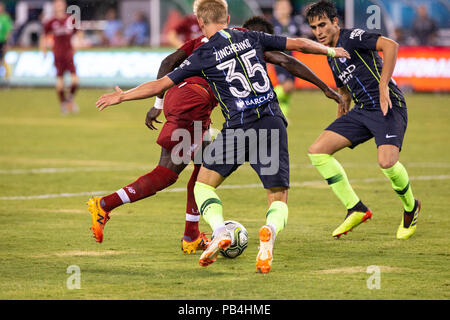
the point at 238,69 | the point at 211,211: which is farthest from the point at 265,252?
the point at 238,69

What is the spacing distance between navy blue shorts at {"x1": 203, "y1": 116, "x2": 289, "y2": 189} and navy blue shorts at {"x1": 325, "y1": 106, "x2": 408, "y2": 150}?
145 centimetres

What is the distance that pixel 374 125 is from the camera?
7.52 meters

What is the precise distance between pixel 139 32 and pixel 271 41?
23011 mm

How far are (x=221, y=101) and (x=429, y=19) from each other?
2032 cm

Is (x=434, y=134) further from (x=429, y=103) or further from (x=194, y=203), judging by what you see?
(x=194, y=203)

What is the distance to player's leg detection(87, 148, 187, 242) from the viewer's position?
6738 millimetres

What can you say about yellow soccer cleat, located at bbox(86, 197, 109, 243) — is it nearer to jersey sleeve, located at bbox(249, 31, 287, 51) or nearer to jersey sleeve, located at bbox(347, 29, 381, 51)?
jersey sleeve, located at bbox(249, 31, 287, 51)

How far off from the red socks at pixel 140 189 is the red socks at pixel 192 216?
0.20 meters

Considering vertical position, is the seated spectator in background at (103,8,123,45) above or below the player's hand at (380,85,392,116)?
above

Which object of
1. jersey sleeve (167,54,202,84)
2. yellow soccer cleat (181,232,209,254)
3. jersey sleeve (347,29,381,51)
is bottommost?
yellow soccer cleat (181,232,209,254)

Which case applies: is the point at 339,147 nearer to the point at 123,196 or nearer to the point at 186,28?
the point at 123,196

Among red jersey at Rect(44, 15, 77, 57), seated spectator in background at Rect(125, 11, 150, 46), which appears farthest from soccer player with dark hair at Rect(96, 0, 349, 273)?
seated spectator in background at Rect(125, 11, 150, 46)

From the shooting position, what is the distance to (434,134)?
16.3 metres
